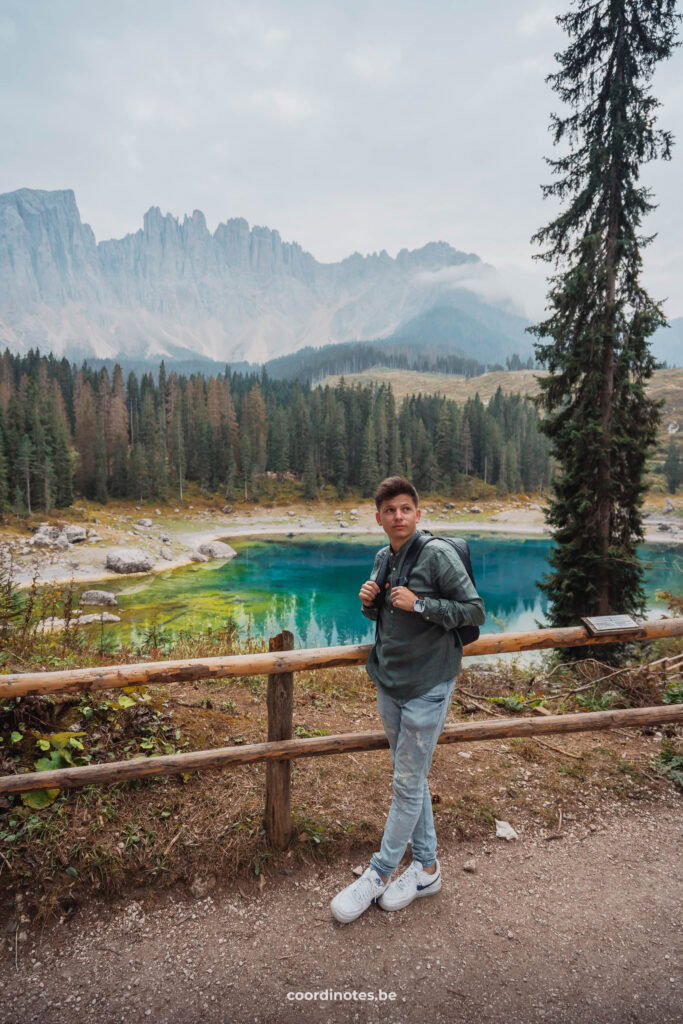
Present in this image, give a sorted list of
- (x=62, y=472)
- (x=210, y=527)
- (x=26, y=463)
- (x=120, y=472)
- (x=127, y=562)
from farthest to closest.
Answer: (x=120, y=472) < (x=210, y=527) < (x=62, y=472) < (x=26, y=463) < (x=127, y=562)

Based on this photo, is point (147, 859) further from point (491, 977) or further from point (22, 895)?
point (491, 977)

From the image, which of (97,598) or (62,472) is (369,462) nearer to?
(62,472)

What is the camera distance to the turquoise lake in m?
21.7

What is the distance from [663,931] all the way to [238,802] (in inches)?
115

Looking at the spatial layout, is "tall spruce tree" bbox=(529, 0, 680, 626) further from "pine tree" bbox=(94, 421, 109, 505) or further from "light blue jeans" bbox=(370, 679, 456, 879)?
"pine tree" bbox=(94, 421, 109, 505)

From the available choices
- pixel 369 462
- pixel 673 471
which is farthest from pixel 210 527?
pixel 673 471

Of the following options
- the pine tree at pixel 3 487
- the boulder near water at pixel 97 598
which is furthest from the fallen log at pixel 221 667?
the pine tree at pixel 3 487

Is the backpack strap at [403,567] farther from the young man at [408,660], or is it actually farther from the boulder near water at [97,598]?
the boulder near water at [97,598]

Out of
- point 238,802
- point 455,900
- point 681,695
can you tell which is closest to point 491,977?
point 455,900

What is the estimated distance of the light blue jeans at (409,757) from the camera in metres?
2.87

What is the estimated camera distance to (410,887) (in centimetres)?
315

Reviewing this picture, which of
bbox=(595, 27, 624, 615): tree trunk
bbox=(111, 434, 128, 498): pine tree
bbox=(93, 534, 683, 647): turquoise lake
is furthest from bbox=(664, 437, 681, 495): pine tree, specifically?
bbox=(595, 27, 624, 615): tree trunk

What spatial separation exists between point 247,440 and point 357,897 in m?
70.7

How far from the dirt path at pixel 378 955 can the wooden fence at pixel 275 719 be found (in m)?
0.69
